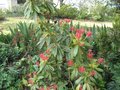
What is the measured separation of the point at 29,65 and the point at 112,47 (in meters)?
1.67

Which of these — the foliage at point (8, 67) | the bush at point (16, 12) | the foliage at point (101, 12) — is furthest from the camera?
the bush at point (16, 12)

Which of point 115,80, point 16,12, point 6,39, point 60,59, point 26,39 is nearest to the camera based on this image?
point 60,59

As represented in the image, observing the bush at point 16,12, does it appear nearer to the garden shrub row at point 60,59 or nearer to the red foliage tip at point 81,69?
the garden shrub row at point 60,59

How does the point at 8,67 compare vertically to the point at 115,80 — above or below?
above

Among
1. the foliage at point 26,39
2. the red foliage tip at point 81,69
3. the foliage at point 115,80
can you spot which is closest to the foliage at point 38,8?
the red foliage tip at point 81,69

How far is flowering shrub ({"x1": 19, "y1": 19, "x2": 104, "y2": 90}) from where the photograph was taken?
148 inches

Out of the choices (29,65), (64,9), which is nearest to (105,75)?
(29,65)

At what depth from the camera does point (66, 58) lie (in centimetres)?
414

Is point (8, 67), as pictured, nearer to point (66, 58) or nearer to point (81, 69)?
point (66, 58)

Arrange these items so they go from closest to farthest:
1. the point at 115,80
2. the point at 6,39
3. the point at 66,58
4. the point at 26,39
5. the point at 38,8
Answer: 1. the point at 38,8
2. the point at 66,58
3. the point at 115,80
4. the point at 26,39
5. the point at 6,39

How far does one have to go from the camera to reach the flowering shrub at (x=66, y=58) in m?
3.76

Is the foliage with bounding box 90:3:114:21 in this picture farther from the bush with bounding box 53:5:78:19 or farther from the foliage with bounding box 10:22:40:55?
the foliage with bounding box 10:22:40:55

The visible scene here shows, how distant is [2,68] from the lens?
16.3 feet

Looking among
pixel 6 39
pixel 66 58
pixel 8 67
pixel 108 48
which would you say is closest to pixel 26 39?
pixel 6 39
